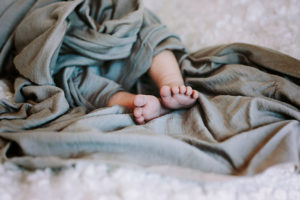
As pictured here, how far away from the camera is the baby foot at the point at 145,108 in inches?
19.6

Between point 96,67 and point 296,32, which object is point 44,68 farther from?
point 296,32

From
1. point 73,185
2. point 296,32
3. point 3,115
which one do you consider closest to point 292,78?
point 296,32

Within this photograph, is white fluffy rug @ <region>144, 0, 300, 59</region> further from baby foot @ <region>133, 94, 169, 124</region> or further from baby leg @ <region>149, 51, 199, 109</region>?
baby foot @ <region>133, 94, 169, 124</region>

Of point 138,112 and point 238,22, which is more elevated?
point 238,22

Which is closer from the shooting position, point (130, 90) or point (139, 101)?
point (139, 101)

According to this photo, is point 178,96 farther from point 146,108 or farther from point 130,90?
point 130,90

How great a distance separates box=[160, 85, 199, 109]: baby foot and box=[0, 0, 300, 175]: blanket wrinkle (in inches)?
0.9

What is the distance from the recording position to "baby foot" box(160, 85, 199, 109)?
19.9 inches

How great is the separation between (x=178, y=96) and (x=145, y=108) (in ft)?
0.25

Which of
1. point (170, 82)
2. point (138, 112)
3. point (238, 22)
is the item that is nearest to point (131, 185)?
point (138, 112)

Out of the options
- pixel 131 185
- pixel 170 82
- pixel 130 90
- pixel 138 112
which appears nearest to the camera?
pixel 131 185

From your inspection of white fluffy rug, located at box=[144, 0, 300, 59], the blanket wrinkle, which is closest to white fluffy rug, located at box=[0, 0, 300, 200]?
the blanket wrinkle

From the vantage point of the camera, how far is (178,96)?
508mm

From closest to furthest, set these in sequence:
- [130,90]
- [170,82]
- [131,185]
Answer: [131,185] < [170,82] < [130,90]
